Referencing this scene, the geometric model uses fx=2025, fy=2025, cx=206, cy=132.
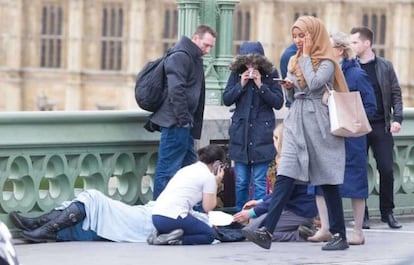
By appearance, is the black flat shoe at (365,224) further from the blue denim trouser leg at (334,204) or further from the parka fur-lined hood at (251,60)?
the blue denim trouser leg at (334,204)

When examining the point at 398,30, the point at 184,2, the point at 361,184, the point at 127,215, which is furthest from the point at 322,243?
the point at 398,30

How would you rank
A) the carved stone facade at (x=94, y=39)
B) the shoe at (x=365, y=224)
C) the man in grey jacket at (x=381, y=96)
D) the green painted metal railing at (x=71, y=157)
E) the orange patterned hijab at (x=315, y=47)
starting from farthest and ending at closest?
the carved stone facade at (x=94, y=39) → the shoe at (x=365, y=224) → the man in grey jacket at (x=381, y=96) → the green painted metal railing at (x=71, y=157) → the orange patterned hijab at (x=315, y=47)

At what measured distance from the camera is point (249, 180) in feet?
55.6

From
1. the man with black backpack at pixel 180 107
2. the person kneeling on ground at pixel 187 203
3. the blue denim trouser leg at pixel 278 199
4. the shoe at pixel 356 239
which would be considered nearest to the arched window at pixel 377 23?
the man with black backpack at pixel 180 107

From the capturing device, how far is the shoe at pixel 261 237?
15156 mm

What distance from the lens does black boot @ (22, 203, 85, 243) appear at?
15.8 metres

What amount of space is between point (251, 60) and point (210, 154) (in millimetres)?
1206

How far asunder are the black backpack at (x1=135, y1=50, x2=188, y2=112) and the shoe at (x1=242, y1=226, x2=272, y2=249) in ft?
5.89

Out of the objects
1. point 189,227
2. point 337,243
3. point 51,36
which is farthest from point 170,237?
point 51,36

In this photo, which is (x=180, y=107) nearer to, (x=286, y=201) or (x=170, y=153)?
(x=170, y=153)

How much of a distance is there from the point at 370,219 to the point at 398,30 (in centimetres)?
6065

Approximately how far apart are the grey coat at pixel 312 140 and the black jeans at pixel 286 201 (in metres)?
0.08

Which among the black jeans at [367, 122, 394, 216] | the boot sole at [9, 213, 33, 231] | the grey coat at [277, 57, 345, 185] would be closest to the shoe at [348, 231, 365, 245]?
the grey coat at [277, 57, 345, 185]

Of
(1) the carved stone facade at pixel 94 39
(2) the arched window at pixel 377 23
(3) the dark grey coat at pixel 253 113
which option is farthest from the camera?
(1) the carved stone facade at pixel 94 39
